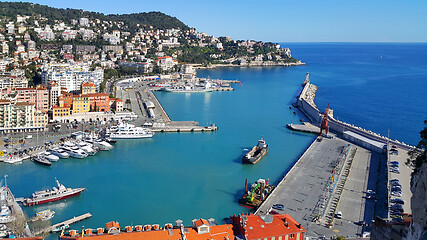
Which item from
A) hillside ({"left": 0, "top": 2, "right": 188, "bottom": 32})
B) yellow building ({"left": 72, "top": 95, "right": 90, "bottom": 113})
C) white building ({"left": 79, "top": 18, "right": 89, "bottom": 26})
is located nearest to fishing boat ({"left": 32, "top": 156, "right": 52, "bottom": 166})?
yellow building ({"left": 72, "top": 95, "right": 90, "bottom": 113})

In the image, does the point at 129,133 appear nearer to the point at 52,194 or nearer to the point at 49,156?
the point at 49,156

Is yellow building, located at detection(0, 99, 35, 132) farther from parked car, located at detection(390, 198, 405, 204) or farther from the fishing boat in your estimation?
parked car, located at detection(390, 198, 405, 204)

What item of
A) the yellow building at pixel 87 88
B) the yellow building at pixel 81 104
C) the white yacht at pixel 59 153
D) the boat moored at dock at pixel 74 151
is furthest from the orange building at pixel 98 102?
the white yacht at pixel 59 153

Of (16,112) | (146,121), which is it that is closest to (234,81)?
(146,121)

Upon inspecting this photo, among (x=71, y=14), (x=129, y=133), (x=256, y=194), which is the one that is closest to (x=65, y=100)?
(x=129, y=133)

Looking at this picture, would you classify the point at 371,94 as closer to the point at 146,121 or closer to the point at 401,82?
the point at 401,82

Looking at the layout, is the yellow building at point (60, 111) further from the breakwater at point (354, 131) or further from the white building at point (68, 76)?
the breakwater at point (354, 131)
